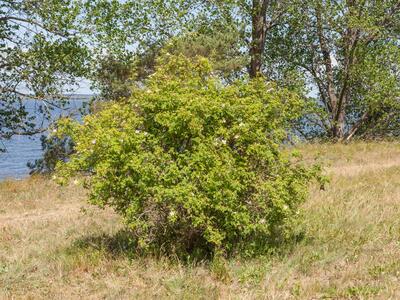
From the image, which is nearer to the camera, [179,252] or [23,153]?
[179,252]

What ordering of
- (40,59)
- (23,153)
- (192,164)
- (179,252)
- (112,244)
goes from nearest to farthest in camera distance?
(192,164) → (179,252) → (112,244) → (40,59) → (23,153)

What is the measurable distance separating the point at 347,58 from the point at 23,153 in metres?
28.8

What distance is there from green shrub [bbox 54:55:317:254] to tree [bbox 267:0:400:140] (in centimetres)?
1533

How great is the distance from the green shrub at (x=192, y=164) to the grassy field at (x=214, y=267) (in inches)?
17.1

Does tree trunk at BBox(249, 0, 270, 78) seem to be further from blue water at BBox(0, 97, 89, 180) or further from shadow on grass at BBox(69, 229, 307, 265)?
shadow on grass at BBox(69, 229, 307, 265)

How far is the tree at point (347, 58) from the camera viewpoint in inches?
846

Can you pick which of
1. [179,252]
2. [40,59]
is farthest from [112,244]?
[40,59]

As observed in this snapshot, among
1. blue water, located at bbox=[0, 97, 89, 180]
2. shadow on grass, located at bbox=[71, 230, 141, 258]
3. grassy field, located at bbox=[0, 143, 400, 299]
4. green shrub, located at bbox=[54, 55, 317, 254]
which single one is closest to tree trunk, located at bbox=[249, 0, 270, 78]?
blue water, located at bbox=[0, 97, 89, 180]

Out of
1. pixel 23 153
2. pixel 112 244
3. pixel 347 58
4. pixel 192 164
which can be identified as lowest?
pixel 112 244

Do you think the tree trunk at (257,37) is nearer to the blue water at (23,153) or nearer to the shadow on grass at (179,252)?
the blue water at (23,153)

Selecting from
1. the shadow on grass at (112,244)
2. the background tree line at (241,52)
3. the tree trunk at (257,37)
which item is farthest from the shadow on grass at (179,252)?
the tree trunk at (257,37)

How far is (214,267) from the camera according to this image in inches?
250

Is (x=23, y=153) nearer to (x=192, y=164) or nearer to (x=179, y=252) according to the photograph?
(x=179, y=252)

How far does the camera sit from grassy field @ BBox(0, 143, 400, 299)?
5.78 meters
